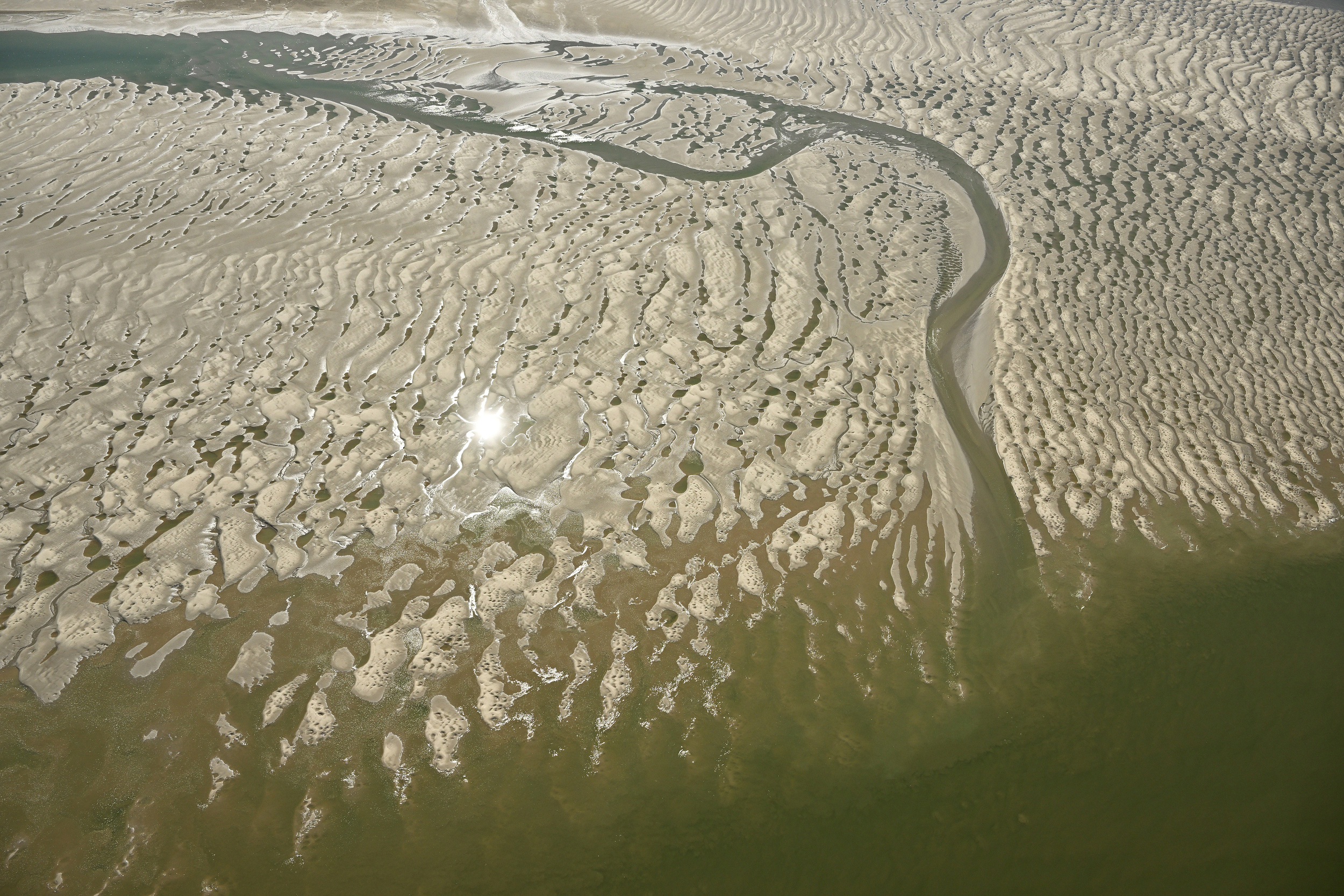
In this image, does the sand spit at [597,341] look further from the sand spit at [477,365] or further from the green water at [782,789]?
the green water at [782,789]

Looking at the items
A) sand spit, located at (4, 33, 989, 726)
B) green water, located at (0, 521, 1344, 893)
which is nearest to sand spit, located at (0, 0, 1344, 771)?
sand spit, located at (4, 33, 989, 726)

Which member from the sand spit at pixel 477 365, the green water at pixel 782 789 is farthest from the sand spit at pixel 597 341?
the green water at pixel 782 789

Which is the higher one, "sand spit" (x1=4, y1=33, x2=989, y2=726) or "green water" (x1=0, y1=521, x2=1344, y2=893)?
"sand spit" (x1=4, y1=33, x2=989, y2=726)

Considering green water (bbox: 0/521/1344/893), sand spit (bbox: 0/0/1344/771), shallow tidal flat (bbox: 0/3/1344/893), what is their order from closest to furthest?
A: 1. green water (bbox: 0/521/1344/893)
2. shallow tidal flat (bbox: 0/3/1344/893)
3. sand spit (bbox: 0/0/1344/771)

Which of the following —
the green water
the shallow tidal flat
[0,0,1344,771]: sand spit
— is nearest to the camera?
the green water

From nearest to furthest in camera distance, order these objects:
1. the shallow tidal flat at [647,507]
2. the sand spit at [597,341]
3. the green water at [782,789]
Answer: the green water at [782,789] < the shallow tidal flat at [647,507] < the sand spit at [597,341]

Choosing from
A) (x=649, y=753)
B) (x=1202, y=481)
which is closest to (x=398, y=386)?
(x=649, y=753)

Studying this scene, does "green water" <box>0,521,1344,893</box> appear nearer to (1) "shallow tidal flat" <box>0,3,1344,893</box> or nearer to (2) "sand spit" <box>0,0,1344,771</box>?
(1) "shallow tidal flat" <box>0,3,1344,893</box>
